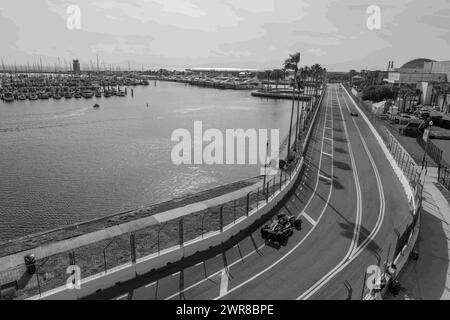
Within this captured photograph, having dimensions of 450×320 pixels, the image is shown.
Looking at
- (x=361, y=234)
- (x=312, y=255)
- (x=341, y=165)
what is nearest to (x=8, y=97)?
(x=341, y=165)

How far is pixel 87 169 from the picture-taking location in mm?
48781

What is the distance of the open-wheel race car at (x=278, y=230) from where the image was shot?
25.0m

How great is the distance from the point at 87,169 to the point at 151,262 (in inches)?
1302

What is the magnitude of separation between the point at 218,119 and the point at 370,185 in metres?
67.7

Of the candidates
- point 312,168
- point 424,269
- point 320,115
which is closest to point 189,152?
point 312,168

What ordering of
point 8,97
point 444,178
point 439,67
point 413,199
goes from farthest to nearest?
1. point 439,67
2. point 8,97
3. point 444,178
4. point 413,199

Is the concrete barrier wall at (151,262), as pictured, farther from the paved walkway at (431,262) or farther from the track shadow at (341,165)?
the track shadow at (341,165)

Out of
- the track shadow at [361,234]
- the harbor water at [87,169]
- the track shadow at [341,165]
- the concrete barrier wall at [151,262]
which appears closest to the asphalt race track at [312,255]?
the track shadow at [361,234]

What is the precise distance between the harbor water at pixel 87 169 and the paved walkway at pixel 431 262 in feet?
80.2

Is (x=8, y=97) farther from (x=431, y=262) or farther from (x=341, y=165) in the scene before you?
(x=431, y=262)

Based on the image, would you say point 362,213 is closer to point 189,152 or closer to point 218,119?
point 189,152

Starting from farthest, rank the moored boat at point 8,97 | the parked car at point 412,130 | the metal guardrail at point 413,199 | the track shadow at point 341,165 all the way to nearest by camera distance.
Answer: the moored boat at point 8,97, the parked car at point 412,130, the track shadow at point 341,165, the metal guardrail at point 413,199

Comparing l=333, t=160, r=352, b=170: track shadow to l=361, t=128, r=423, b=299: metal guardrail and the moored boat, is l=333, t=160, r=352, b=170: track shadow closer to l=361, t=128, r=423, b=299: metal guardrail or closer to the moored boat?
l=361, t=128, r=423, b=299: metal guardrail

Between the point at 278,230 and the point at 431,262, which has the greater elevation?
the point at 278,230
